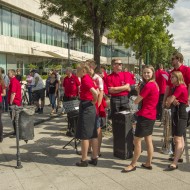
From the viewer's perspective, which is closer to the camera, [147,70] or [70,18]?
[147,70]

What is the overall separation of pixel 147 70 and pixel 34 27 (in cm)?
3419

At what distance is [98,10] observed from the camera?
9.97m

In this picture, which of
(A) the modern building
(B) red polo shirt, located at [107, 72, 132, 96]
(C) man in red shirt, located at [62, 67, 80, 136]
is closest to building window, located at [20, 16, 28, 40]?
(A) the modern building

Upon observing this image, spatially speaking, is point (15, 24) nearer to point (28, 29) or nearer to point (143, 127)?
point (28, 29)

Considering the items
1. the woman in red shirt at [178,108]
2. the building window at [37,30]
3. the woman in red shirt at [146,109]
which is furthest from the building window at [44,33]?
the woman in red shirt at [146,109]

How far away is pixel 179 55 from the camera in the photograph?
6.15 meters

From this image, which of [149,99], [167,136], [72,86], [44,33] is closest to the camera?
[149,99]

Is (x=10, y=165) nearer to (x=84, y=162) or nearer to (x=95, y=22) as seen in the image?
(x=84, y=162)

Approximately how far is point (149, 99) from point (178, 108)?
2.28 ft

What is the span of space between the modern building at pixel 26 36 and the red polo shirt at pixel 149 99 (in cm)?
2048

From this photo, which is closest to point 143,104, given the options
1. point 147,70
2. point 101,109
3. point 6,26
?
point 147,70

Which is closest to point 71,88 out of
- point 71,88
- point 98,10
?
point 71,88

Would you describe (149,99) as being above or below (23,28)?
below

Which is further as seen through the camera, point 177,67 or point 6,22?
point 6,22
